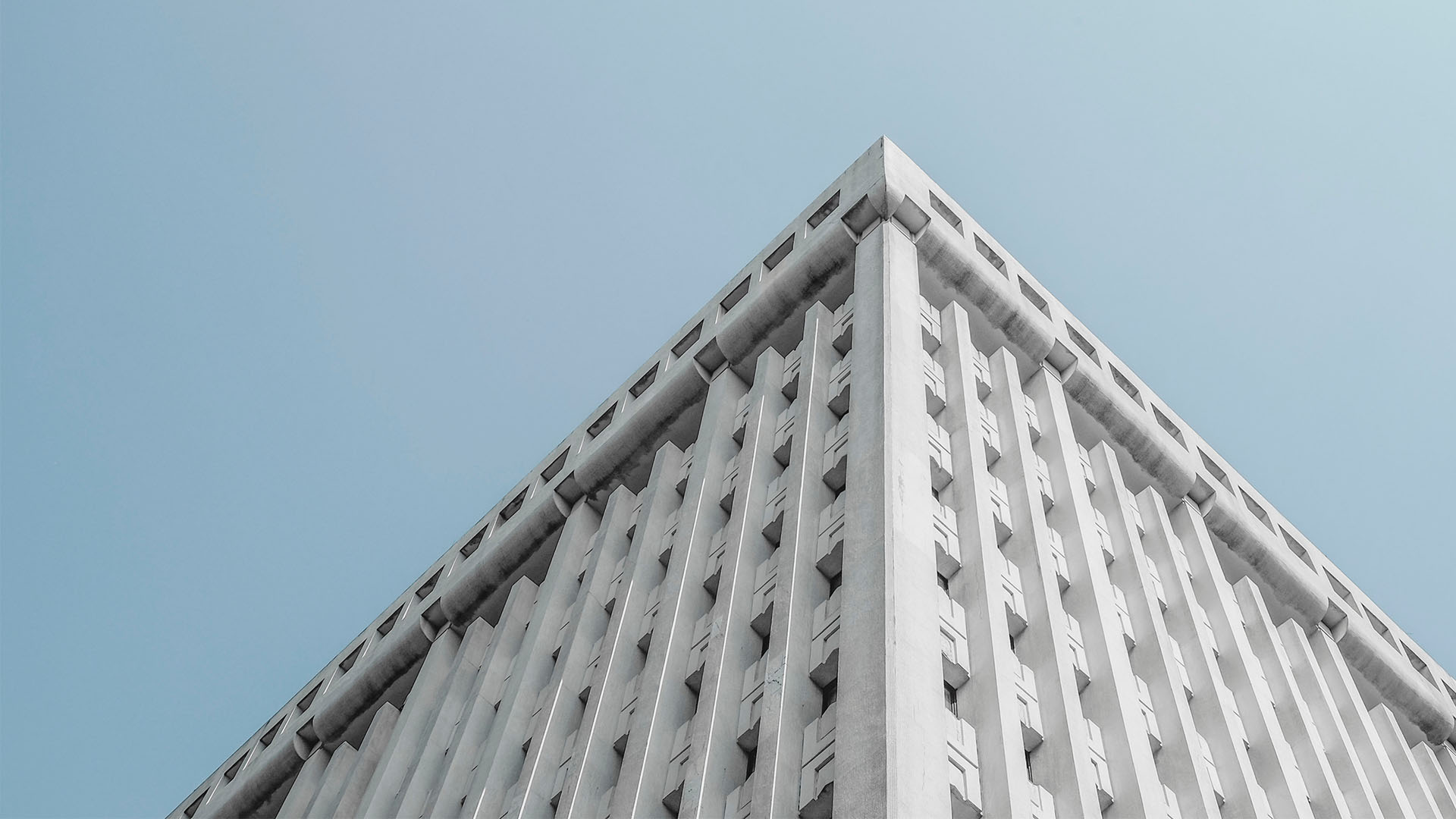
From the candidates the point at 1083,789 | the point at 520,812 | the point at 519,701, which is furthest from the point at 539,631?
the point at 1083,789

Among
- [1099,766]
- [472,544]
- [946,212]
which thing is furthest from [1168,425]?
[472,544]

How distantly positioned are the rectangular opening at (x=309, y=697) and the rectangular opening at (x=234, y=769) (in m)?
3.08

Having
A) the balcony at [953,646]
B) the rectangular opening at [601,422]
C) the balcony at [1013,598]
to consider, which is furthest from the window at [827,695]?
the rectangular opening at [601,422]

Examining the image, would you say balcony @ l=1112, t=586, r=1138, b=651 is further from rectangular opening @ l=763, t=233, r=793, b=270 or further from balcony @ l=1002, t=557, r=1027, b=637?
rectangular opening @ l=763, t=233, r=793, b=270

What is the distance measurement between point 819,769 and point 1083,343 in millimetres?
25954

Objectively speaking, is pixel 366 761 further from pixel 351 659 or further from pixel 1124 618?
pixel 1124 618

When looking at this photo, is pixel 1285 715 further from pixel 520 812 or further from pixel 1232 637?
pixel 520 812

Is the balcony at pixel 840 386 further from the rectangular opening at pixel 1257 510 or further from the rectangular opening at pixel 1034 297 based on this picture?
the rectangular opening at pixel 1257 510

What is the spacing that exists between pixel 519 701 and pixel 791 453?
9.76 m

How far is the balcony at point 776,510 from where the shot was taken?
3616 cm

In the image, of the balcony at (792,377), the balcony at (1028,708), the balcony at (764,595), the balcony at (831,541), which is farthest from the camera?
the balcony at (792,377)

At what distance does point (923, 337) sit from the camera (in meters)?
42.3

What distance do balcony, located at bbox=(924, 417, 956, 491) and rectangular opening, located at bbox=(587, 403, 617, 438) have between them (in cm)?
1642

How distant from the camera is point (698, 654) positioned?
3378cm
